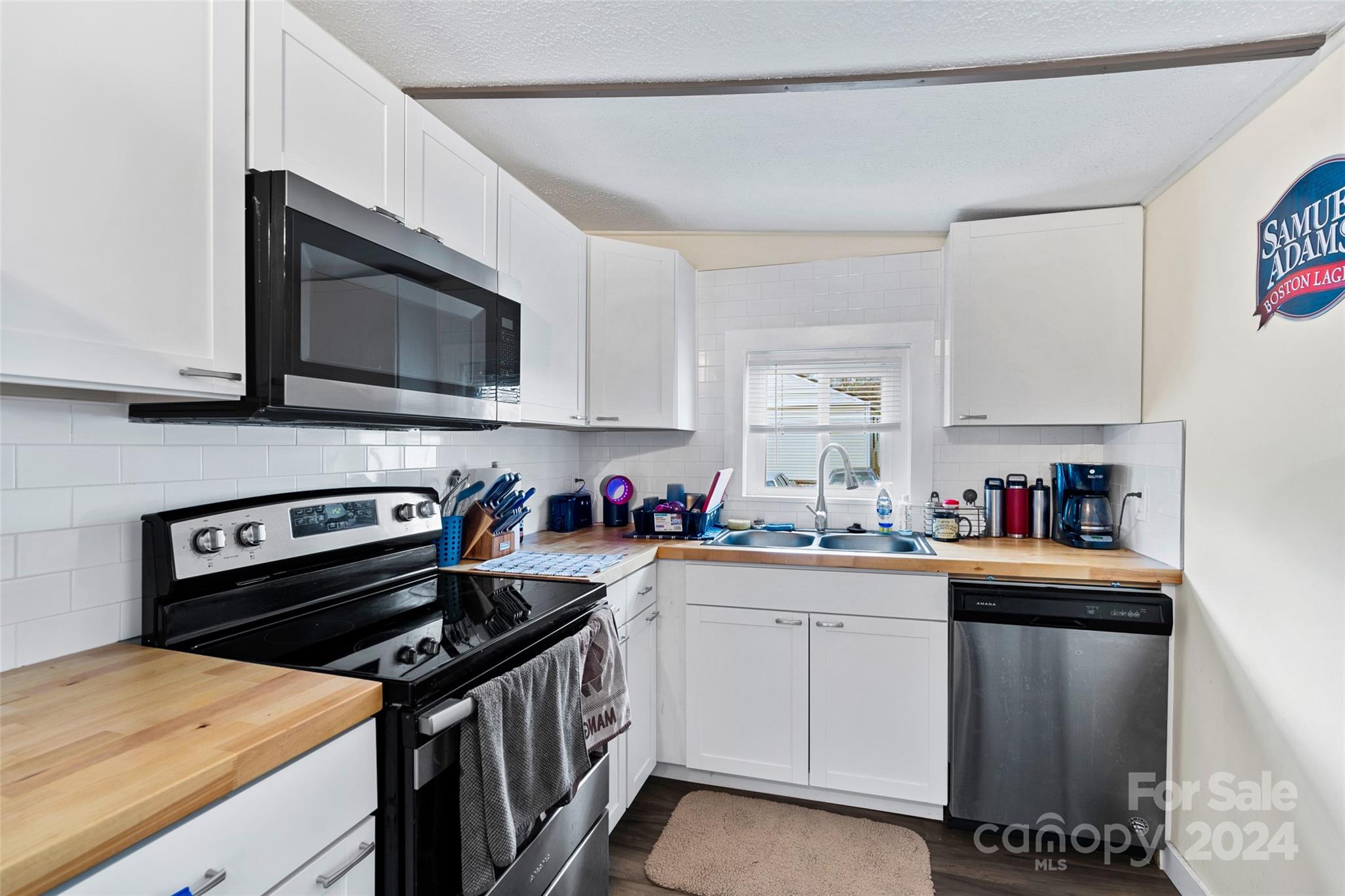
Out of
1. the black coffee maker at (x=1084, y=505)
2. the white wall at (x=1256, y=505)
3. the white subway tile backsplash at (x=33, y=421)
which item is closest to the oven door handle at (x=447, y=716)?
the white subway tile backsplash at (x=33, y=421)

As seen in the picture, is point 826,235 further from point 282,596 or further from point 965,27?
point 282,596

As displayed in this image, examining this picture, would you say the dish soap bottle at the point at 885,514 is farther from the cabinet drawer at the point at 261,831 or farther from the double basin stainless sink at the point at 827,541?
the cabinet drawer at the point at 261,831

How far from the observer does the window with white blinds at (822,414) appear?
2.92 meters

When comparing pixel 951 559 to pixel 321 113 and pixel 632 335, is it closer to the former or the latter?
pixel 632 335

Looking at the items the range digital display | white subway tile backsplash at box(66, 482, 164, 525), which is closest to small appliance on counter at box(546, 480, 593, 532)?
the range digital display

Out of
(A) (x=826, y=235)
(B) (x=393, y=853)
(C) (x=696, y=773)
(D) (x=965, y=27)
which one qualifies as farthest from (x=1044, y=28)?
(C) (x=696, y=773)

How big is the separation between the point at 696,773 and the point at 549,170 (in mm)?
2375

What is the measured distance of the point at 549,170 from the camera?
2322 millimetres

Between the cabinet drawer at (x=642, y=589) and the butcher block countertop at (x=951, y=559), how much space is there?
0.03 m

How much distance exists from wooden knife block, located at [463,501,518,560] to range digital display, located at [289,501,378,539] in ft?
1.46

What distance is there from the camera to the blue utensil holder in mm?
2088

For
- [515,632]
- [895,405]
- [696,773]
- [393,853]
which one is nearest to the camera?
[393,853]

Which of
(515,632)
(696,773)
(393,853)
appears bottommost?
(696,773)

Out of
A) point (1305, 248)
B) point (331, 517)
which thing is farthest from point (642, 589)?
point (1305, 248)
